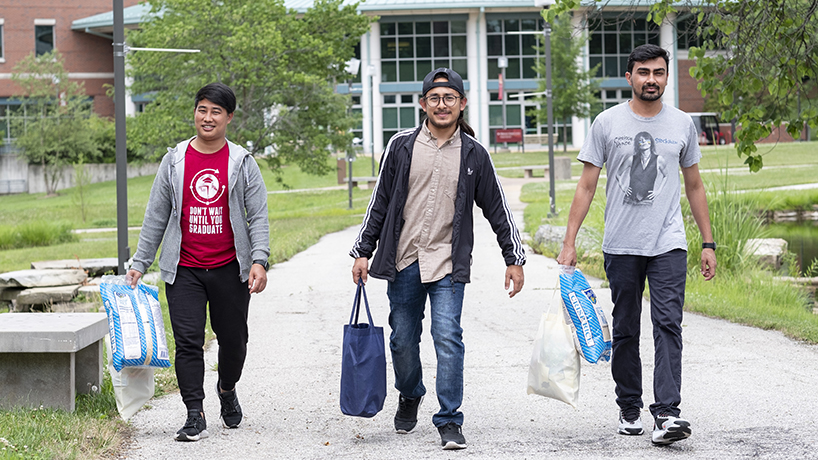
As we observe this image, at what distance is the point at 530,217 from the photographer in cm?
2117

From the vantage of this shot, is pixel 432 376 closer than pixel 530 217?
Yes

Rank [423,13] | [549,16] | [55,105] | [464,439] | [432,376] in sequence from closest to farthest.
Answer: [464,439]
[432,376]
[549,16]
[55,105]
[423,13]

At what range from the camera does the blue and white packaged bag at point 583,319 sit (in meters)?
5.07

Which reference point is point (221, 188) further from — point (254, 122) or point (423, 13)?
point (423, 13)

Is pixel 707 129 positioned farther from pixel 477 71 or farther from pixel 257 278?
pixel 257 278

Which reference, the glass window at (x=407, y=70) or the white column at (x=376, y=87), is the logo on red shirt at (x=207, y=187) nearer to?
the white column at (x=376, y=87)

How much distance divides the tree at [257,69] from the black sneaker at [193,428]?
636 inches

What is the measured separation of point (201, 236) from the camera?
5090 millimetres

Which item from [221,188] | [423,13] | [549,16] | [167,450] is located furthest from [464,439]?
[423,13]

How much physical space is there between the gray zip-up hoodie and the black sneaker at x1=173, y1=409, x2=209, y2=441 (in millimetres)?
723

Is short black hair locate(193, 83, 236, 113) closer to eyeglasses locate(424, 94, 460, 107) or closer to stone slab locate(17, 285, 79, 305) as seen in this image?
eyeglasses locate(424, 94, 460, 107)

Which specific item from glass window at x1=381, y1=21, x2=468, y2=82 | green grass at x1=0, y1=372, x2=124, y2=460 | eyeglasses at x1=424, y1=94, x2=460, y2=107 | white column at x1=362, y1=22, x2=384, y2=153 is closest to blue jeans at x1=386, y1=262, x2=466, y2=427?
eyeglasses at x1=424, y1=94, x2=460, y2=107

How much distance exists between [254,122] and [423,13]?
35.5 m

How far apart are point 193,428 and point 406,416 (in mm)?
1137
